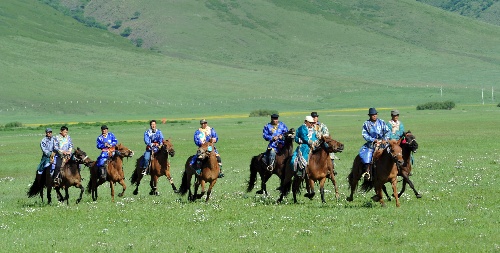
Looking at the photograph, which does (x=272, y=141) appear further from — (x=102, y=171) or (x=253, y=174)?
(x=102, y=171)

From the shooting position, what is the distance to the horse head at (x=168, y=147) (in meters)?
25.6

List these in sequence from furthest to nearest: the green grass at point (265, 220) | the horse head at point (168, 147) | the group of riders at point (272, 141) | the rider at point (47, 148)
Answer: the horse head at point (168, 147) → the rider at point (47, 148) → the group of riders at point (272, 141) → the green grass at point (265, 220)

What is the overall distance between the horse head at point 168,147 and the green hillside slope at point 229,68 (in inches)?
2957

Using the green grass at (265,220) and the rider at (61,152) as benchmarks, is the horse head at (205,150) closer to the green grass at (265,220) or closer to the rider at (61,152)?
the green grass at (265,220)

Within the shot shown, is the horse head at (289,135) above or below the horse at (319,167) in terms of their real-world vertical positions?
above

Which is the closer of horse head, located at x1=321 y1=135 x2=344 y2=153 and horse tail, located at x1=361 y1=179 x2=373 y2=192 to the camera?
horse head, located at x1=321 y1=135 x2=344 y2=153

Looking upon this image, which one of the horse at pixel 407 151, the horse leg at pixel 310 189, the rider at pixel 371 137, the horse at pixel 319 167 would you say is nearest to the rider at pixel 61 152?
the horse at pixel 319 167

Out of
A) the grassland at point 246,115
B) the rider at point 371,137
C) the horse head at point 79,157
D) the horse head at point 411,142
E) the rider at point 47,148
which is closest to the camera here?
the grassland at point 246,115

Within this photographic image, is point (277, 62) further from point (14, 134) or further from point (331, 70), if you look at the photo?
point (14, 134)

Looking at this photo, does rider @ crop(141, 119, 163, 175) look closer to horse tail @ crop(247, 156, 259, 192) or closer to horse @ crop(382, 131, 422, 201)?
horse tail @ crop(247, 156, 259, 192)

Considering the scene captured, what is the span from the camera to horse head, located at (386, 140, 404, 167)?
67.1 feet

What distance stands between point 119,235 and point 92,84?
117 meters

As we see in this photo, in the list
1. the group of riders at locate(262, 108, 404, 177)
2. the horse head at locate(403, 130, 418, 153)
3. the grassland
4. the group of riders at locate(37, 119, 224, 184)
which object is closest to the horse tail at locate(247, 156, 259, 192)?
the grassland

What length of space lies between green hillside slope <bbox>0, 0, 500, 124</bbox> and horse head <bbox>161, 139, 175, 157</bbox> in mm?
75114
